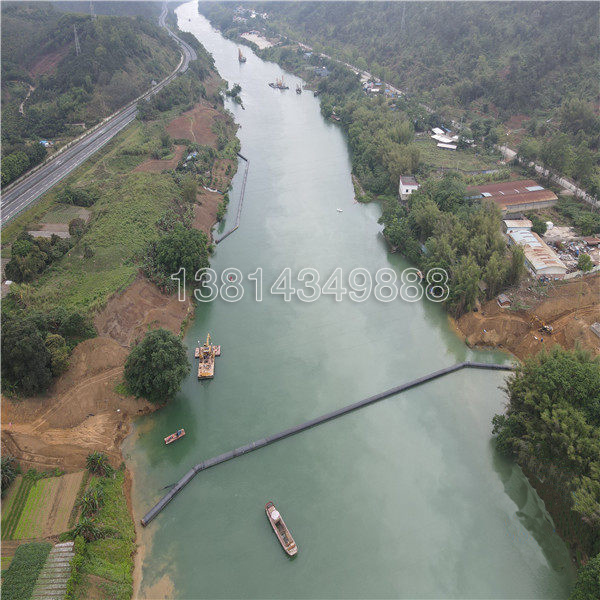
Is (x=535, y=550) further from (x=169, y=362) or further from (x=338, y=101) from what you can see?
(x=338, y=101)

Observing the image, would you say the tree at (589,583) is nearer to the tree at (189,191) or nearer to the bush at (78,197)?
the tree at (189,191)

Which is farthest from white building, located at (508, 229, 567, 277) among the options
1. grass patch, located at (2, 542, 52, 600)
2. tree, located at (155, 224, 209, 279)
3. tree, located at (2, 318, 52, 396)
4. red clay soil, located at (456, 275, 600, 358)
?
grass patch, located at (2, 542, 52, 600)

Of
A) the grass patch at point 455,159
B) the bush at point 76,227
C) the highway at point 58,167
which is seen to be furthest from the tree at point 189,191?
the grass patch at point 455,159

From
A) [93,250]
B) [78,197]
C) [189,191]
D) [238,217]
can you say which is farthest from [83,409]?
[238,217]

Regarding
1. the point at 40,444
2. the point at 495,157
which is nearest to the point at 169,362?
the point at 40,444

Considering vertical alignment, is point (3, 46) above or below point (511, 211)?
below
